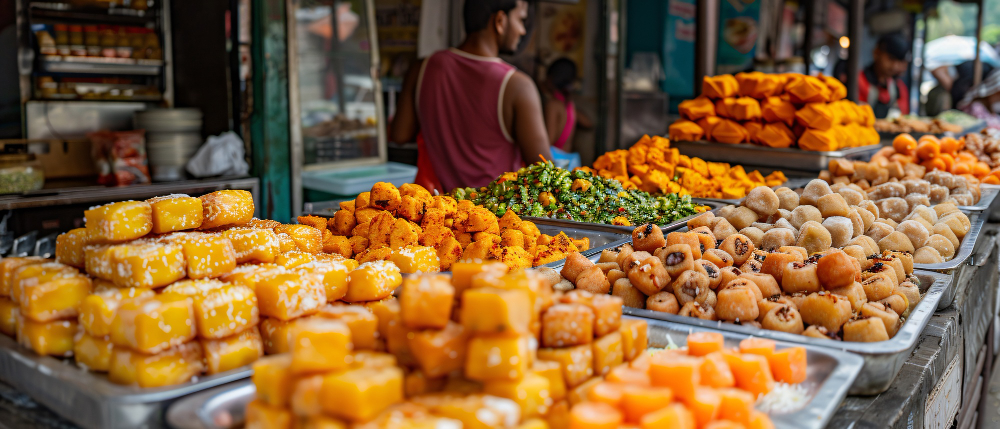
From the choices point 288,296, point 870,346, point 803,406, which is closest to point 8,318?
point 288,296

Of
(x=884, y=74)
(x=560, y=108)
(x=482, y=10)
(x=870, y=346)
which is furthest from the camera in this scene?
(x=884, y=74)

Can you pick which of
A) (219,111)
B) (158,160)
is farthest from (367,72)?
(158,160)

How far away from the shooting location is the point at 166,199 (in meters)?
1.23

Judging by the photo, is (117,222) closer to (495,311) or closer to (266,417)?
(266,417)

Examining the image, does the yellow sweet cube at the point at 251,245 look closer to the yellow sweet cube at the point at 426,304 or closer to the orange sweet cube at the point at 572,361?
the yellow sweet cube at the point at 426,304

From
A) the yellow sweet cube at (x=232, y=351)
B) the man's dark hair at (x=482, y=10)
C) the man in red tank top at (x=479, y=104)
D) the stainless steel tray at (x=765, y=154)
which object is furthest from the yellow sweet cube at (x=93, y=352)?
the stainless steel tray at (x=765, y=154)

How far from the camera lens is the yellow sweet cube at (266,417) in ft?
2.69

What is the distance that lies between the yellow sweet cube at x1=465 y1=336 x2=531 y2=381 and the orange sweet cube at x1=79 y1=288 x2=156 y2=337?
21.0 inches

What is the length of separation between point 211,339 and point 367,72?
3.70m

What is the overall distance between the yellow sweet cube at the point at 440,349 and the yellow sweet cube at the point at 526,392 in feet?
0.17

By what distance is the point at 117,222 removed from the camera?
1132mm

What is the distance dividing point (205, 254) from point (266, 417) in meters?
0.41

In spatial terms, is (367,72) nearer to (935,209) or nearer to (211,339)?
(935,209)

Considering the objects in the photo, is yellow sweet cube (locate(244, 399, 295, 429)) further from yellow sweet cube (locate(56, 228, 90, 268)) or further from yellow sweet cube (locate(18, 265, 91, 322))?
yellow sweet cube (locate(56, 228, 90, 268))
